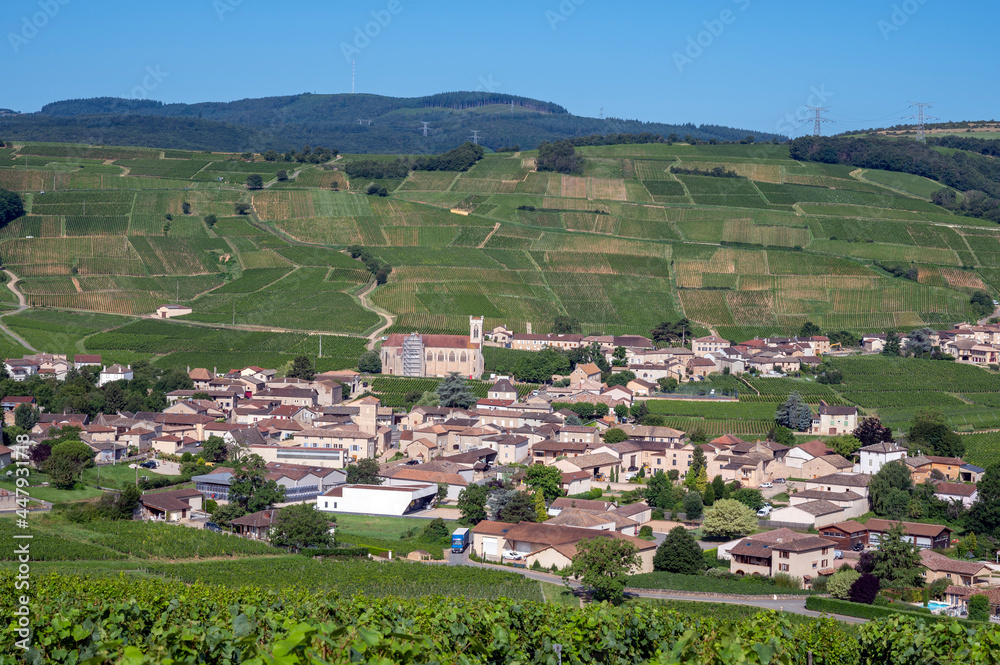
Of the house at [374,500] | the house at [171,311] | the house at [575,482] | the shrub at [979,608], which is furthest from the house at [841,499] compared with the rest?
the house at [171,311]

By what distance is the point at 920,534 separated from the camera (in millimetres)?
37531

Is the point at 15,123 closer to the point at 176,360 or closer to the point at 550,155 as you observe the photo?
the point at 550,155

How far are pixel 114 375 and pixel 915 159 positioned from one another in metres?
99.1

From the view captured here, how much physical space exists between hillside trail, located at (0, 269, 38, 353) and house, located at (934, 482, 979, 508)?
54391 mm

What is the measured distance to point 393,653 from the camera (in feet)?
39.2

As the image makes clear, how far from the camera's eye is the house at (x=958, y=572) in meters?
32.5

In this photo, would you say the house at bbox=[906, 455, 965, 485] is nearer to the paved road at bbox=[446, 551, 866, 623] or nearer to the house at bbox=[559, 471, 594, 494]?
the house at bbox=[559, 471, 594, 494]

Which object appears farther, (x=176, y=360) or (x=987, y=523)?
(x=176, y=360)

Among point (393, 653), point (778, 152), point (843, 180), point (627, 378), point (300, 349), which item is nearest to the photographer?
point (393, 653)

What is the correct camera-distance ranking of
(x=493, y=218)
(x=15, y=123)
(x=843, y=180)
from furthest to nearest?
(x=15, y=123) < (x=843, y=180) < (x=493, y=218)

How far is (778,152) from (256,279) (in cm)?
7421

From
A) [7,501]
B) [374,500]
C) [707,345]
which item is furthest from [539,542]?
[707,345]

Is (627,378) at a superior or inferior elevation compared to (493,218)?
inferior

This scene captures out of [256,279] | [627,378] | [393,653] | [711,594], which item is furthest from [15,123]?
[393,653]
